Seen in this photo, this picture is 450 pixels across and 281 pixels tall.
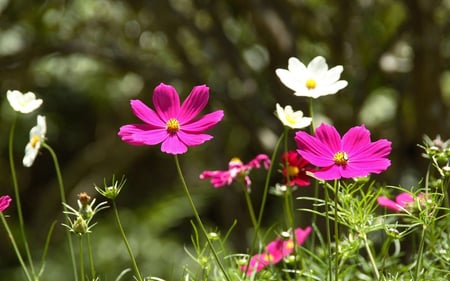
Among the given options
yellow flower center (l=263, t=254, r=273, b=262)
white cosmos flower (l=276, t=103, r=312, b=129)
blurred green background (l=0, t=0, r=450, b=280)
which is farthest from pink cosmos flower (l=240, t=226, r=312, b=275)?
blurred green background (l=0, t=0, r=450, b=280)

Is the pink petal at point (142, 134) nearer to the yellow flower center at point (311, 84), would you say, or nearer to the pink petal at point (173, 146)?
the pink petal at point (173, 146)

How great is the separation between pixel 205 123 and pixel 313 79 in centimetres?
10

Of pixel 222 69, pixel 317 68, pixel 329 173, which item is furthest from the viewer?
pixel 222 69

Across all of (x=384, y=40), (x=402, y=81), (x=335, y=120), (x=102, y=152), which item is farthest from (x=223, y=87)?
(x=102, y=152)

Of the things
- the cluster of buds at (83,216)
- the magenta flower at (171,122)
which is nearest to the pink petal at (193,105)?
the magenta flower at (171,122)

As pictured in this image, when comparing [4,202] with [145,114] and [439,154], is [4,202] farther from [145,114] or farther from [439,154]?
[439,154]

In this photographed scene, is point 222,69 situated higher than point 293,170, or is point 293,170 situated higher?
point 293,170

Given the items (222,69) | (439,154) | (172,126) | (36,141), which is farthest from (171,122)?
(222,69)

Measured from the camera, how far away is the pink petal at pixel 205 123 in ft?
2.10

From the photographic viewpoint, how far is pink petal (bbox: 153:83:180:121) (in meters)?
0.68

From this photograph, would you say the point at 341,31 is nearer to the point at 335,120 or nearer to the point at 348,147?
the point at 335,120

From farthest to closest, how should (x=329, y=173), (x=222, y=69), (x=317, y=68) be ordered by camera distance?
(x=222, y=69), (x=317, y=68), (x=329, y=173)

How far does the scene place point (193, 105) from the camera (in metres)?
0.67

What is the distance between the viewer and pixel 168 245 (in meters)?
3.89
